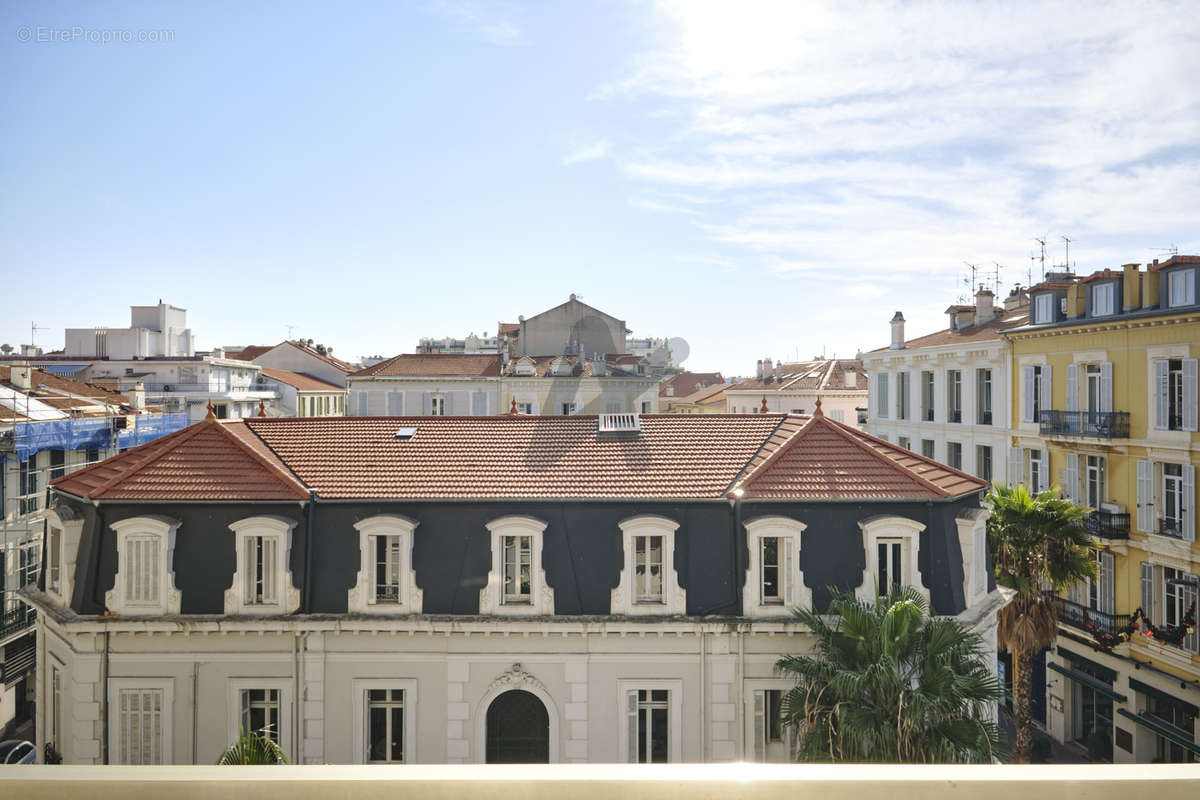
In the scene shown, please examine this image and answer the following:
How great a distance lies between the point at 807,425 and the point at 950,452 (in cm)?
1625

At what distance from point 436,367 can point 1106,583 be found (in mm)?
35145

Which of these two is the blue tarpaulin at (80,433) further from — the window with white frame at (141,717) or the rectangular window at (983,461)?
A: the rectangular window at (983,461)

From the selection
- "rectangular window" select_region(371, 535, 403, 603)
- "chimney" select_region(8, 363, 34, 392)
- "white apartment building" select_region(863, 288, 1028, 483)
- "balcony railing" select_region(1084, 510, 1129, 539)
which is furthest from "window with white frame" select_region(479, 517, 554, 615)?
"chimney" select_region(8, 363, 34, 392)

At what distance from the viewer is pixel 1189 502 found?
18516mm

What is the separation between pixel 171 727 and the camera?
13.3 metres

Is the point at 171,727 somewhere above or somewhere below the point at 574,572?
below

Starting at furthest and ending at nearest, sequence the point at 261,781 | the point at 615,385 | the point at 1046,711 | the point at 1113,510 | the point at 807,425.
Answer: the point at 615,385 → the point at 1046,711 → the point at 1113,510 → the point at 807,425 → the point at 261,781

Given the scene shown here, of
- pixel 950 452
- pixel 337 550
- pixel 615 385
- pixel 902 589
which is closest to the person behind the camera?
pixel 902 589

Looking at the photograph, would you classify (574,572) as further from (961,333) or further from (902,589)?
(961,333)

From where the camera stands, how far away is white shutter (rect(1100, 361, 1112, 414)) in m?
21.1

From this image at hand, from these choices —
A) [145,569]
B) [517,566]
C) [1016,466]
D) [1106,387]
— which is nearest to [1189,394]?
[1106,387]

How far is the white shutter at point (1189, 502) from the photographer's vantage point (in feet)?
60.4

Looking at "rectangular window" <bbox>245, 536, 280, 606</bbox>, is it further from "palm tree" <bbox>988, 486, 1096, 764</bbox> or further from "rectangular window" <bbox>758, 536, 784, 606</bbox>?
"palm tree" <bbox>988, 486, 1096, 764</bbox>

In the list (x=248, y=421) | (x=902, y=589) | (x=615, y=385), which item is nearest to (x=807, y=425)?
(x=902, y=589)
